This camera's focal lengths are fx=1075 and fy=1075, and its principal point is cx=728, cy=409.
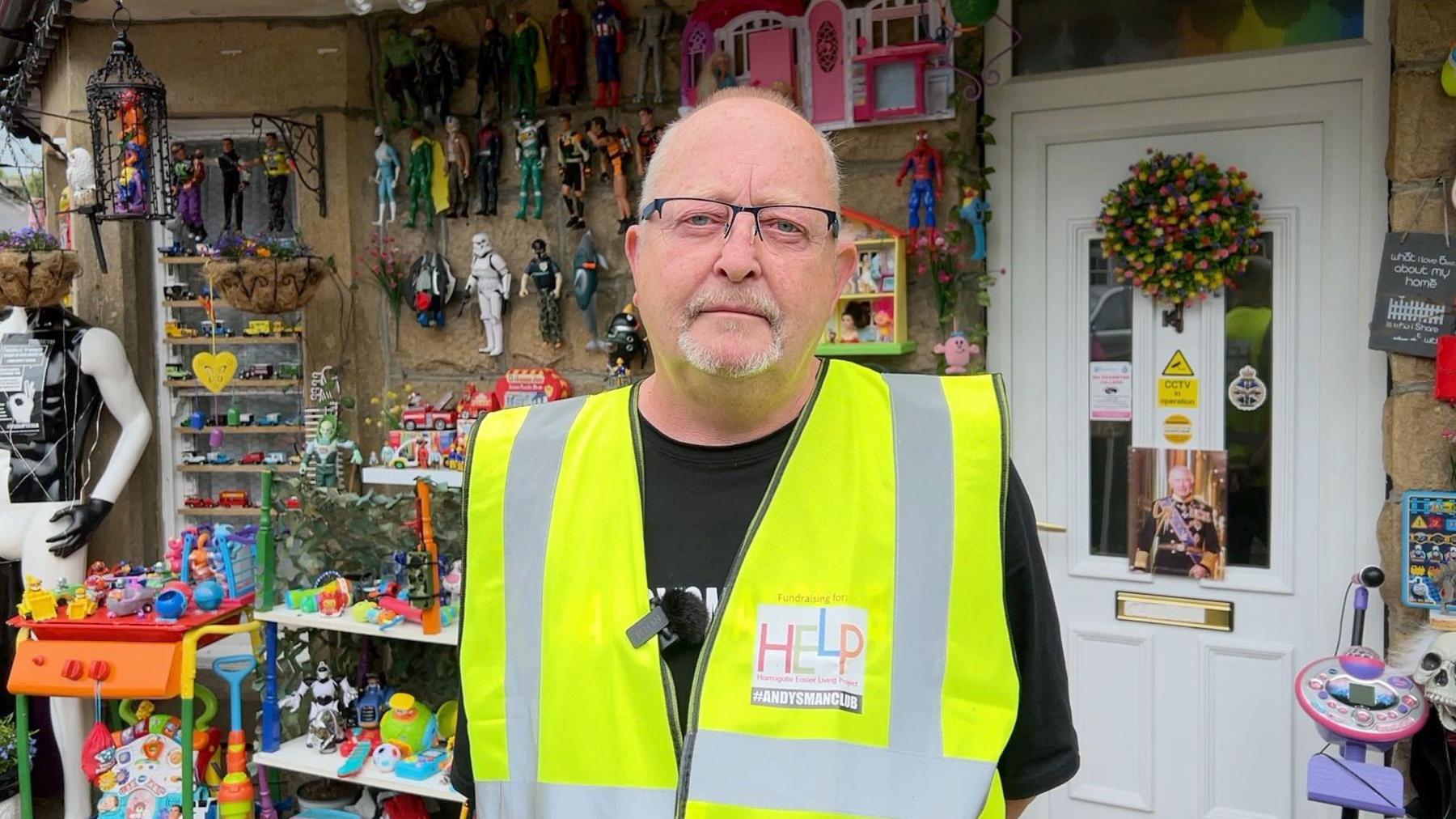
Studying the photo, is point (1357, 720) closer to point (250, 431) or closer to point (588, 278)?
point (588, 278)

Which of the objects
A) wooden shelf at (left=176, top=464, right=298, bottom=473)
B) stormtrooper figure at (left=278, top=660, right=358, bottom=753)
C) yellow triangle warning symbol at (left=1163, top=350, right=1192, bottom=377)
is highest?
yellow triangle warning symbol at (left=1163, top=350, right=1192, bottom=377)

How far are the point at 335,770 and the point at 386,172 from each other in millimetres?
1941

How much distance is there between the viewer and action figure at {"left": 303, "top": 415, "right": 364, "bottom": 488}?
11.3 ft

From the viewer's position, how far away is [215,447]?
3.97 meters

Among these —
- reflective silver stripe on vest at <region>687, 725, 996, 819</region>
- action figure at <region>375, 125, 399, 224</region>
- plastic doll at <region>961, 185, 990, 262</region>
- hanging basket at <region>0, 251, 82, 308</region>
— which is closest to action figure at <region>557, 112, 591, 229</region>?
action figure at <region>375, 125, 399, 224</region>

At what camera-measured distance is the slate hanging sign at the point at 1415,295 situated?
8.37 ft

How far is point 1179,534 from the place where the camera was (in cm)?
300

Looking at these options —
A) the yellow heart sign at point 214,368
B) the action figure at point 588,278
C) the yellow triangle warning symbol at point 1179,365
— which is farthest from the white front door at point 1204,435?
the yellow heart sign at point 214,368

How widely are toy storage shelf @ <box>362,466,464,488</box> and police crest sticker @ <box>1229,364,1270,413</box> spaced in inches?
90.3

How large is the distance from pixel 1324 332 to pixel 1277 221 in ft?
1.03

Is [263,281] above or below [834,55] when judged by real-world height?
below

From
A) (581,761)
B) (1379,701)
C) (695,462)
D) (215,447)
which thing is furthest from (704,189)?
(215,447)

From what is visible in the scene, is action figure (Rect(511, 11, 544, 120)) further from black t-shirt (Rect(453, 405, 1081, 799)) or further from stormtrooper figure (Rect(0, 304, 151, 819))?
black t-shirt (Rect(453, 405, 1081, 799))

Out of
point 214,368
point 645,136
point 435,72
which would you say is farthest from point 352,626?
point 435,72
